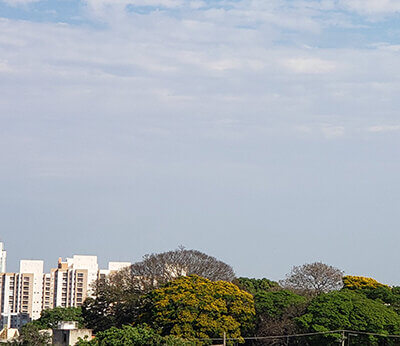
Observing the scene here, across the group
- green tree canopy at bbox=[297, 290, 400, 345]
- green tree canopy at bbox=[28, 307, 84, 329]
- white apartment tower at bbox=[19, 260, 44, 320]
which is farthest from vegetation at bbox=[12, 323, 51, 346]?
white apartment tower at bbox=[19, 260, 44, 320]

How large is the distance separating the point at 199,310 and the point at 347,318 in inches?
292

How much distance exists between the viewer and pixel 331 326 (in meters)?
35.7

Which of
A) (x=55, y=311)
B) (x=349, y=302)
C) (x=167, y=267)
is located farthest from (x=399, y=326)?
(x=55, y=311)

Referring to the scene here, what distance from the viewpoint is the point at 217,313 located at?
3816 centimetres

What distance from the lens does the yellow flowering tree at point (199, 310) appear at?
1470 inches

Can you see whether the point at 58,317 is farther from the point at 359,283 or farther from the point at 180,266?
the point at 359,283

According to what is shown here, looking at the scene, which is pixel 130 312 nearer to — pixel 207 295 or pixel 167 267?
pixel 167 267

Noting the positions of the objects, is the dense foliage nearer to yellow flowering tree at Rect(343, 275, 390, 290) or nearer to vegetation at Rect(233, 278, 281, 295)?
yellow flowering tree at Rect(343, 275, 390, 290)

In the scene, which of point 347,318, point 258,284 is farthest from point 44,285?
point 347,318

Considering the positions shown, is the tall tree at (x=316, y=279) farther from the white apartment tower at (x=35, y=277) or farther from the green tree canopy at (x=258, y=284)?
the white apartment tower at (x=35, y=277)

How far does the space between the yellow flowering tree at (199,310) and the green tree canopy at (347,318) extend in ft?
12.7

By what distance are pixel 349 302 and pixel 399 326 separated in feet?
8.59

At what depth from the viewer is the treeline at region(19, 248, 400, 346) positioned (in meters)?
35.5

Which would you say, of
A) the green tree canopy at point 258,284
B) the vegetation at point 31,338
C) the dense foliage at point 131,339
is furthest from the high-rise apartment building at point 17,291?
the dense foliage at point 131,339
